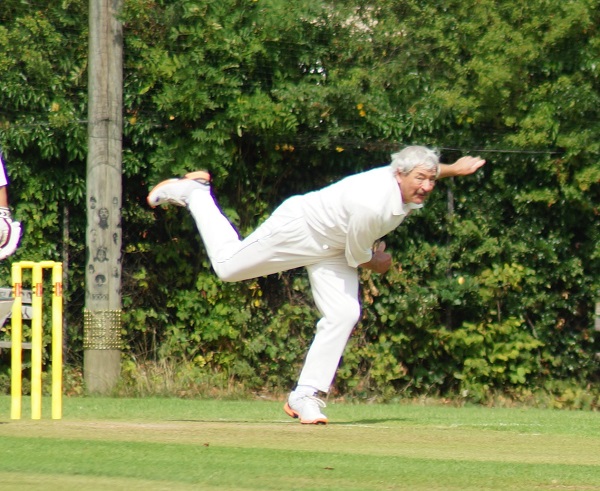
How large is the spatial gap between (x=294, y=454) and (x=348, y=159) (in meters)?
7.47

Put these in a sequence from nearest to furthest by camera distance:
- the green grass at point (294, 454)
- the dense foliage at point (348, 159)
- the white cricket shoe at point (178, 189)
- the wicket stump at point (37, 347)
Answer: the green grass at point (294, 454) < the wicket stump at point (37, 347) < the white cricket shoe at point (178, 189) < the dense foliage at point (348, 159)

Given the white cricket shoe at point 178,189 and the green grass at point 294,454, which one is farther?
the white cricket shoe at point 178,189

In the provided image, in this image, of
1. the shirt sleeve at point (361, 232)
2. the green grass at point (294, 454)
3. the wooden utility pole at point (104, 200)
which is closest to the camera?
the green grass at point (294, 454)

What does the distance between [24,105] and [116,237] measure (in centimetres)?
169

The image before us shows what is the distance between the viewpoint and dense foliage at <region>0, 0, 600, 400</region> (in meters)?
12.3

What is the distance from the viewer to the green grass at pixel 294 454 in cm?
500

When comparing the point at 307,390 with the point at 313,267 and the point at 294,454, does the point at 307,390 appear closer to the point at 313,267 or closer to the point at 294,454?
the point at 313,267

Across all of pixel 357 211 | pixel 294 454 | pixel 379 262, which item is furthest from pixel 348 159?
pixel 294 454

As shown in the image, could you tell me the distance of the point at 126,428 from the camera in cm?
700

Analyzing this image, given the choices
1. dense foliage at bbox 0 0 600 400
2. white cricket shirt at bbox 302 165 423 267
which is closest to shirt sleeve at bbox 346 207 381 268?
white cricket shirt at bbox 302 165 423 267

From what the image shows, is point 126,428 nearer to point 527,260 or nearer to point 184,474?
point 184,474

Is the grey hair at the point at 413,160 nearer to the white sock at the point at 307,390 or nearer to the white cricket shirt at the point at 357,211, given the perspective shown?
the white cricket shirt at the point at 357,211

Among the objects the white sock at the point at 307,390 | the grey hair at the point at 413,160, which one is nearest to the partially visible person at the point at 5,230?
the white sock at the point at 307,390

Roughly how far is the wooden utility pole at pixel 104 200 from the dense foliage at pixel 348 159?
1.17 feet
